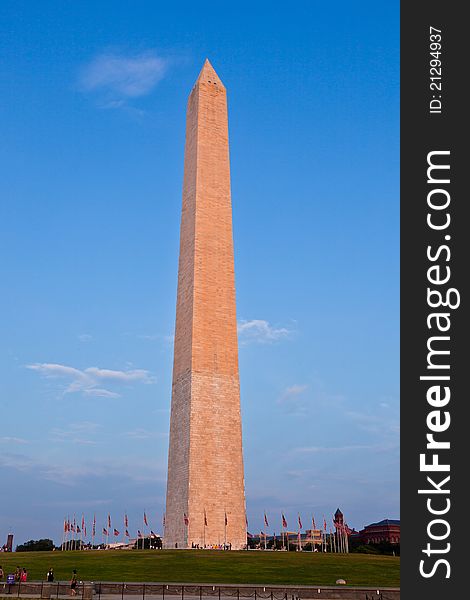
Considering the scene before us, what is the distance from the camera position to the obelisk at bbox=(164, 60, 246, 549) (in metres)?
48.1

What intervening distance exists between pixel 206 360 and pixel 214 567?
54.9 feet

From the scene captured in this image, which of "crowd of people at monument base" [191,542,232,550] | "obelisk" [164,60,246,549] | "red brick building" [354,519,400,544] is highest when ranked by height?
"obelisk" [164,60,246,549]

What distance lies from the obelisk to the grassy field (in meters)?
5.62

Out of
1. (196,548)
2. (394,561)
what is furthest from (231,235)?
(394,561)

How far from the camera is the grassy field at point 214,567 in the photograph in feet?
108

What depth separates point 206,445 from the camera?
1923 inches

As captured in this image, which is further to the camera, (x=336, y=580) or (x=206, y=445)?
(x=206, y=445)

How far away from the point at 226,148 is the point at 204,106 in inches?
134

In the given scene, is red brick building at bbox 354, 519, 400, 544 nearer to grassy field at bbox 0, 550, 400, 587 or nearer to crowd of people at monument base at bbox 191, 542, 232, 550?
crowd of people at monument base at bbox 191, 542, 232, 550

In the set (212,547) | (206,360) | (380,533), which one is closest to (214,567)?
(212,547)

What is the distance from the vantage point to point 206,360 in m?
50.4

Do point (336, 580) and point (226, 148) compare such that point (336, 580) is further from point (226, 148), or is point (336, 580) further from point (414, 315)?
point (226, 148)

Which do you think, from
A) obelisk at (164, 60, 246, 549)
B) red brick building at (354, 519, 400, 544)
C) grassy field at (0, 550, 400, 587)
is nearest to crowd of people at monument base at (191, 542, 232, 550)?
obelisk at (164, 60, 246, 549)

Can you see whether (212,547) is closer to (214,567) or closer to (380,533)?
(214,567)
